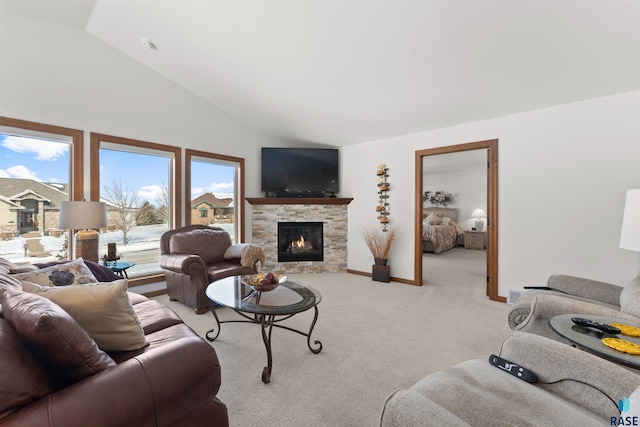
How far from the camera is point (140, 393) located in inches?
38.1

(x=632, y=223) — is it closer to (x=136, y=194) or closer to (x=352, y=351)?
(x=352, y=351)

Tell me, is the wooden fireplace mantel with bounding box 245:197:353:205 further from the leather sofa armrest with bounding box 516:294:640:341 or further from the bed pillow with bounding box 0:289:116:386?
the bed pillow with bounding box 0:289:116:386

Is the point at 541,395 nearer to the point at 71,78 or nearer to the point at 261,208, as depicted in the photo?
the point at 261,208

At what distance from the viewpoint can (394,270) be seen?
14.9ft

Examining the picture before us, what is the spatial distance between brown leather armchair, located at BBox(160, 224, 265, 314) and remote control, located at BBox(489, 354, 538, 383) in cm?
271

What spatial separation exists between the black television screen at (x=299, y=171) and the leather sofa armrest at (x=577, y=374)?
414cm

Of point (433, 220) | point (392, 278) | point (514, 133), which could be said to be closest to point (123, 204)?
point (392, 278)

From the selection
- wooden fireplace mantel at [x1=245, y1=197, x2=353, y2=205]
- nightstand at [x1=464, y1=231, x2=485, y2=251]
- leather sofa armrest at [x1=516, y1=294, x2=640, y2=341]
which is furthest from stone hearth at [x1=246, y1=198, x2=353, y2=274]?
nightstand at [x1=464, y1=231, x2=485, y2=251]

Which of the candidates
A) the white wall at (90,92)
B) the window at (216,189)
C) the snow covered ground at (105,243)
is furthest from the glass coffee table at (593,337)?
the white wall at (90,92)

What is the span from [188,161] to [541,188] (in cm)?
470

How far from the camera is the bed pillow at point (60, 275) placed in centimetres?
172

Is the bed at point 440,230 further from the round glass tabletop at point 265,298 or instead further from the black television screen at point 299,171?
the round glass tabletop at point 265,298

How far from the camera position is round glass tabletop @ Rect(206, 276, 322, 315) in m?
1.91

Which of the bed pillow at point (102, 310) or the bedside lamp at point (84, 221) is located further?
the bedside lamp at point (84, 221)
